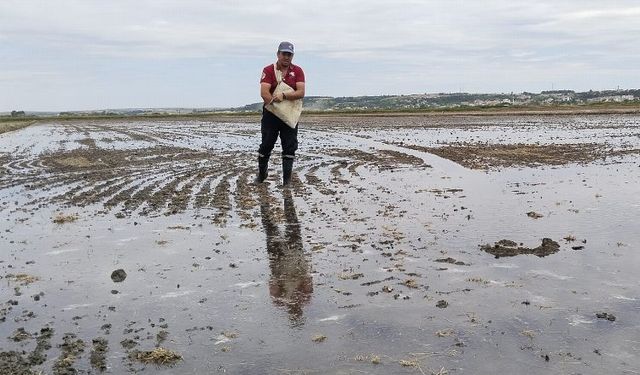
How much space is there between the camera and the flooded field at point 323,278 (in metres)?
3.82

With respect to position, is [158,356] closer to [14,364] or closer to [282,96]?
[14,364]

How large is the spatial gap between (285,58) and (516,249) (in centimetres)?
528

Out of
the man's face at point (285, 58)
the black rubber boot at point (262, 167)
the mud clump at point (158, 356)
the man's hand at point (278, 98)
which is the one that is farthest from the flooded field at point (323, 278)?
the man's face at point (285, 58)

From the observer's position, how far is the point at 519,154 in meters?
16.7

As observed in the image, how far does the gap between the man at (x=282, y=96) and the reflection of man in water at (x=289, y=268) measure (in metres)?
2.87

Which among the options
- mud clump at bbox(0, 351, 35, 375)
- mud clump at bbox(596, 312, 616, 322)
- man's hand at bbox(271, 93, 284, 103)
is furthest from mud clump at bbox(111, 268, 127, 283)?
man's hand at bbox(271, 93, 284, 103)

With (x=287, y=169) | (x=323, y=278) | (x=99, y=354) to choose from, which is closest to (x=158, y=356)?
(x=99, y=354)

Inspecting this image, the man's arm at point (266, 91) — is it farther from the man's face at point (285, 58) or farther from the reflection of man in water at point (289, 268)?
the reflection of man in water at point (289, 268)

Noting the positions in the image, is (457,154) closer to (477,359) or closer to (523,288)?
(523,288)

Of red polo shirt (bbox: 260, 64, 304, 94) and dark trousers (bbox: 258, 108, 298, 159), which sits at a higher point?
red polo shirt (bbox: 260, 64, 304, 94)

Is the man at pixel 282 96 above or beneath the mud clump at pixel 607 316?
above

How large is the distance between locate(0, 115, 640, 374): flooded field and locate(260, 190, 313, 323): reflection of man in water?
0.02 meters

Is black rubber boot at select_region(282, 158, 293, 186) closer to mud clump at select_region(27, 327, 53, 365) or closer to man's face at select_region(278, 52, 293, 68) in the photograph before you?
man's face at select_region(278, 52, 293, 68)

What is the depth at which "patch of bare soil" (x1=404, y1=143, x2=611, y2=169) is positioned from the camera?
14716 mm
